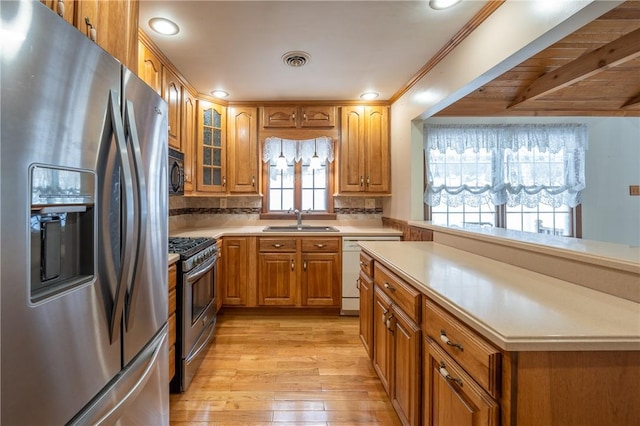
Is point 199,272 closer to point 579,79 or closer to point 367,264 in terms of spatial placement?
point 367,264

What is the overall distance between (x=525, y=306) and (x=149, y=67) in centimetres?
271

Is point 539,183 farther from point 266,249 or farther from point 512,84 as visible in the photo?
point 266,249

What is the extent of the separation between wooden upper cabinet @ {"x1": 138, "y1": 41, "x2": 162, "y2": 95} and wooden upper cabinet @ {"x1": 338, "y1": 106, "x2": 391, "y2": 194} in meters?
1.88

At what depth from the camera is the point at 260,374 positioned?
2002mm

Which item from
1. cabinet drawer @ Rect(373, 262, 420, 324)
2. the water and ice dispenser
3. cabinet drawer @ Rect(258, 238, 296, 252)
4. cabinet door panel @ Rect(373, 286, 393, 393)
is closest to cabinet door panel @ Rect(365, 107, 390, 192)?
cabinet drawer @ Rect(258, 238, 296, 252)

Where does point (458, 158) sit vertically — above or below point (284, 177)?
above

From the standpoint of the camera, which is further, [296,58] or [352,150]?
[352,150]

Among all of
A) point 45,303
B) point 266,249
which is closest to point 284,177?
point 266,249

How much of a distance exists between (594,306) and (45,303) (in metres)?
1.56

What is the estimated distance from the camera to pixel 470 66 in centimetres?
183

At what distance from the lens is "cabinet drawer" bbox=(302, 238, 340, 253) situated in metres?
2.98

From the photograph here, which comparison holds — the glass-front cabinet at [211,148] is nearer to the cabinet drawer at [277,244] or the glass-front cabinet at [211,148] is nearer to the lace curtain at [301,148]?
the lace curtain at [301,148]

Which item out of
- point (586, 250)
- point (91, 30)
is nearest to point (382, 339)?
point (586, 250)

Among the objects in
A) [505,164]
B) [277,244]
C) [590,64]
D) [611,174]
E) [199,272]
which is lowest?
[199,272]
